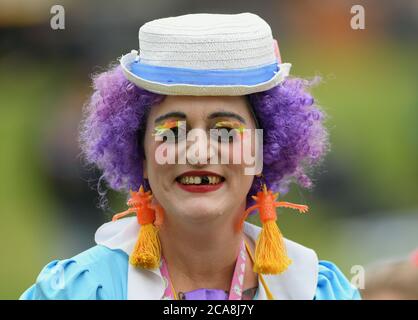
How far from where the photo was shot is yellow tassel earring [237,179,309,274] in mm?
3389

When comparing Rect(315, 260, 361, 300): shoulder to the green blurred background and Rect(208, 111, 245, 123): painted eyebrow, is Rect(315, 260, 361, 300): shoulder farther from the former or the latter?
the green blurred background

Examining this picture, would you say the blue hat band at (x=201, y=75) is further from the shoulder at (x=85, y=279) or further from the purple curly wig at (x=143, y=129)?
the shoulder at (x=85, y=279)

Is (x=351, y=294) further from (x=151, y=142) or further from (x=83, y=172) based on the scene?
(x=83, y=172)

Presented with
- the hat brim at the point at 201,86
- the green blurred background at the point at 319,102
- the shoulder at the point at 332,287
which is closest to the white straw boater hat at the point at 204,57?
the hat brim at the point at 201,86

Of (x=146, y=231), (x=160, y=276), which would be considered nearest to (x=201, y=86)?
(x=146, y=231)

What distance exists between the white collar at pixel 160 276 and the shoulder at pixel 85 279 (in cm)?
4

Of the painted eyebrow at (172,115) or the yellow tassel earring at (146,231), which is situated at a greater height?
the painted eyebrow at (172,115)

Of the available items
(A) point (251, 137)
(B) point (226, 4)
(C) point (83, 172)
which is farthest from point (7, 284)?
(A) point (251, 137)

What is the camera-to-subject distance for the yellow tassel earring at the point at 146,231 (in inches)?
131

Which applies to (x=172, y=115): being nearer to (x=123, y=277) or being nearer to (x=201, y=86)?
(x=201, y=86)

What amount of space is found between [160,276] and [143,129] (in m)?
0.49

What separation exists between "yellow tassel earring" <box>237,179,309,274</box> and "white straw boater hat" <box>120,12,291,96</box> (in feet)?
1.28

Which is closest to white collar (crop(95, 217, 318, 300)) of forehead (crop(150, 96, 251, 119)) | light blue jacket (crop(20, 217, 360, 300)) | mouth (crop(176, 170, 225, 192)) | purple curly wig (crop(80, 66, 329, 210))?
light blue jacket (crop(20, 217, 360, 300))

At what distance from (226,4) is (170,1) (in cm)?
41
